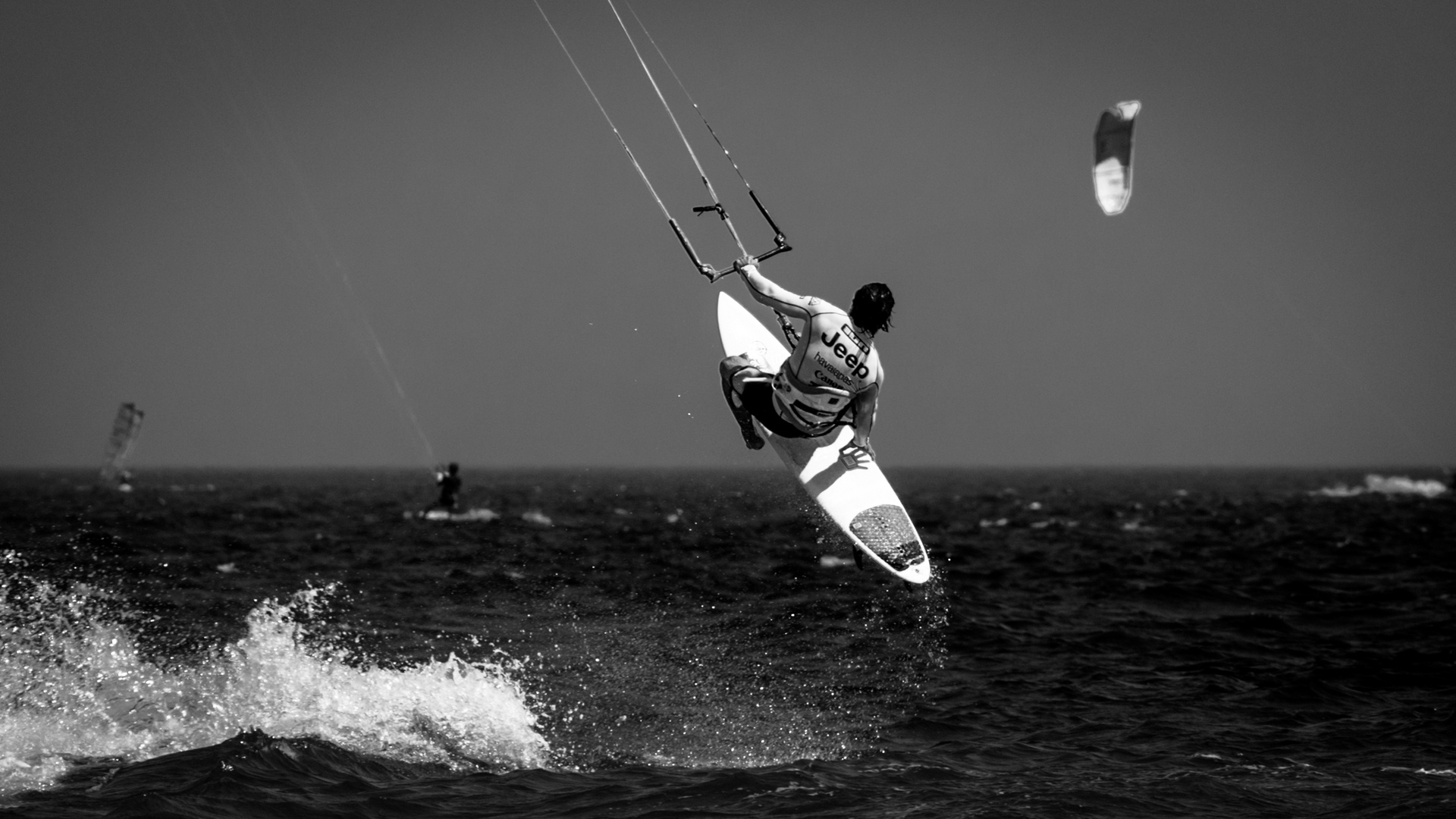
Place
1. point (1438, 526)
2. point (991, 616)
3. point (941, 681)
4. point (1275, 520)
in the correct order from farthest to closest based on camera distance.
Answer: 1. point (1275, 520)
2. point (1438, 526)
3. point (991, 616)
4. point (941, 681)

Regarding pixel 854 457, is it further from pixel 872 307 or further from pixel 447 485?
pixel 447 485

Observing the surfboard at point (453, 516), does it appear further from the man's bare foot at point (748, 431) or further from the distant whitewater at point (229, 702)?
the man's bare foot at point (748, 431)

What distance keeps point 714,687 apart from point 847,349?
4463 millimetres

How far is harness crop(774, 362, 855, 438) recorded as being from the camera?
938 cm

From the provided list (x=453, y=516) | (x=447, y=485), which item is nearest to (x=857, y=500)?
(x=447, y=485)

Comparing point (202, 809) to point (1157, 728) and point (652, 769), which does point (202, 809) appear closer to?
point (652, 769)

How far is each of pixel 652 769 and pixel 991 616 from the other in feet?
29.0

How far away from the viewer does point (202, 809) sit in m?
8.13

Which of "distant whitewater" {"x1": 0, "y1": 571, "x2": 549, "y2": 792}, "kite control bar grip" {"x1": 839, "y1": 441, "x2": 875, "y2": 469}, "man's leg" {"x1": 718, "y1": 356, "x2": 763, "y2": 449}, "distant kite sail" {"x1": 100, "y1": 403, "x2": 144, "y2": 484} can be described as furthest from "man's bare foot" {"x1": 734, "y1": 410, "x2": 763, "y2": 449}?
"distant kite sail" {"x1": 100, "y1": 403, "x2": 144, "y2": 484}

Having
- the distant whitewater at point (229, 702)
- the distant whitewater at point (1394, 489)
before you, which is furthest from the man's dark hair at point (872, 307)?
the distant whitewater at point (1394, 489)

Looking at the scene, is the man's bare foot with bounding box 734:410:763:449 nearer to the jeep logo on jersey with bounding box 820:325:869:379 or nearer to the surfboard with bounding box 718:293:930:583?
the surfboard with bounding box 718:293:930:583

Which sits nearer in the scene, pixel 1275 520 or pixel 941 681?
pixel 941 681

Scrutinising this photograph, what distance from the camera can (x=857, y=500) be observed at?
1060cm

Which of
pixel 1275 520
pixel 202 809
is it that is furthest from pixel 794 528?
pixel 202 809
